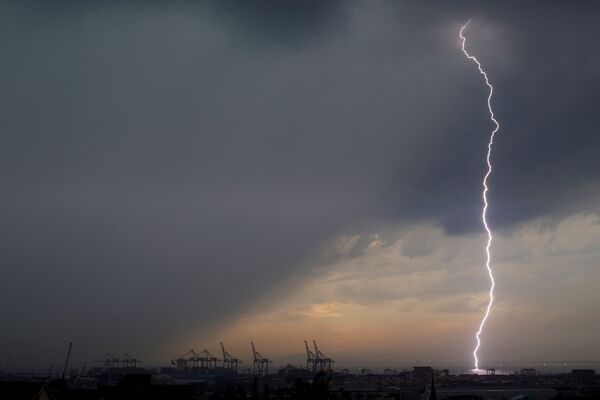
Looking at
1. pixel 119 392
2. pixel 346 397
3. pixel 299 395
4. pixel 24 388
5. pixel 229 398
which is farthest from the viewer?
pixel 346 397

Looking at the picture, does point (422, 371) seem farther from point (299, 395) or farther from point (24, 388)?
point (24, 388)

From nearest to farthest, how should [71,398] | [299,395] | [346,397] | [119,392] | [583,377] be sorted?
[119,392] → [71,398] → [299,395] → [346,397] → [583,377]

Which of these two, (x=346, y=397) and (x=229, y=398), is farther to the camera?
(x=346, y=397)

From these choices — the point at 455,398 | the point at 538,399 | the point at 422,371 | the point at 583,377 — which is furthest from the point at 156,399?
the point at 583,377

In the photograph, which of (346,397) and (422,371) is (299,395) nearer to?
(346,397)

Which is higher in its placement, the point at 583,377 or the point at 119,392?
the point at 583,377

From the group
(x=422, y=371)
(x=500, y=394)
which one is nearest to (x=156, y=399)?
(x=500, y=394)

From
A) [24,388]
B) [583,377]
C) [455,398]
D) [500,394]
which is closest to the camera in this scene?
[24,388]

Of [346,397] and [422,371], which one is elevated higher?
[422,371]

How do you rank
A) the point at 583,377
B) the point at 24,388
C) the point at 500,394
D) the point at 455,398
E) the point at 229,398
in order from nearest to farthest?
the point at 24,388, the point at 229,398, the point at 455,398, the point at 500,394, the point at 583,377
